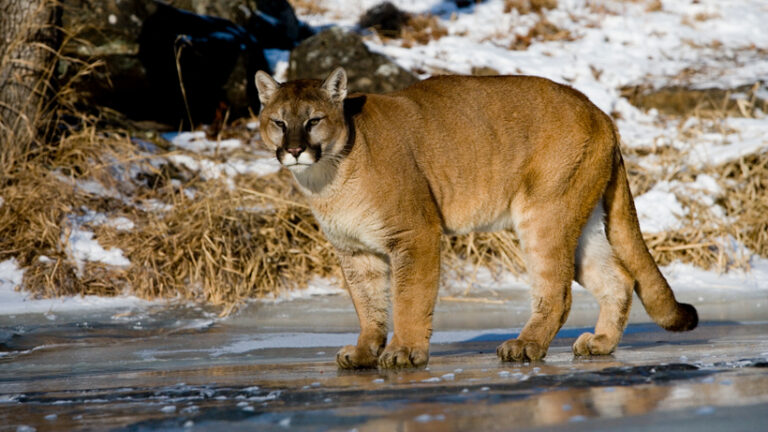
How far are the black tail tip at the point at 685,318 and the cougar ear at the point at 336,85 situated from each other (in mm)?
2178

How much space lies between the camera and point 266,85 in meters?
4.96

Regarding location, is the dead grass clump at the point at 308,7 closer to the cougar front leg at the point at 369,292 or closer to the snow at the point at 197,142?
the snow at the point at 197,142

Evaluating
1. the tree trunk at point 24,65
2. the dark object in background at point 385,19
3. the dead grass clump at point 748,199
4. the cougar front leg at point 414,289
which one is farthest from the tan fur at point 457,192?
the dark object in background at point 385,19

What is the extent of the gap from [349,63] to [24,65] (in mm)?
3988

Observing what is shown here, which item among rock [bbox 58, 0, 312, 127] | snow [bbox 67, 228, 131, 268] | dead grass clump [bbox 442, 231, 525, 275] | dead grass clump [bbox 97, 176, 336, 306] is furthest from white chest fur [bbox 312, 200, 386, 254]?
rock [bbox 58, 0, 312, 127]

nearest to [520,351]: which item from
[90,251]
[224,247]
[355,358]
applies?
[355,358]

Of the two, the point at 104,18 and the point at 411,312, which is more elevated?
the point at 104,18

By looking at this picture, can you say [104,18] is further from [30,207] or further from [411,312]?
[411,312]

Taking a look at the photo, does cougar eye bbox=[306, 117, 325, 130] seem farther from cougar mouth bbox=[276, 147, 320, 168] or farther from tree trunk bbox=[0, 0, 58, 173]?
tree trunk bbox=[0, 0, 58, 173]

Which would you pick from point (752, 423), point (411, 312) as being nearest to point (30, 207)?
point (411, 312)

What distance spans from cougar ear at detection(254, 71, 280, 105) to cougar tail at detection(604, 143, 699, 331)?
6.38 ft

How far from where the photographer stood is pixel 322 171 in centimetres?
474

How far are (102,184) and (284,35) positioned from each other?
Result: 5598 mm

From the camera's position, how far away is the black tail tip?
16.4 feet
